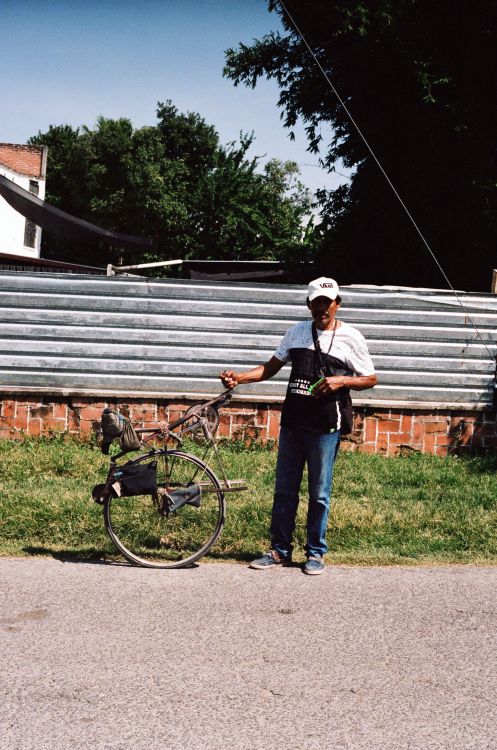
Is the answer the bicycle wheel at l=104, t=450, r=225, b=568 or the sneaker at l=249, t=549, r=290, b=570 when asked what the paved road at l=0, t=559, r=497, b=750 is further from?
the bicycle wheel at l=104, t=450, r=225, b=568

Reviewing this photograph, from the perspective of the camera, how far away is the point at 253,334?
9609 millimetres

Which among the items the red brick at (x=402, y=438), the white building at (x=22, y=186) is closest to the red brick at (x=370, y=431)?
the red brick at (x=402, y=438)

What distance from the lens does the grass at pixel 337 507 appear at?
6.30 m

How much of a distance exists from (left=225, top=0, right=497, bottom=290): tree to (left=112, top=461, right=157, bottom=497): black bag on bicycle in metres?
12.6

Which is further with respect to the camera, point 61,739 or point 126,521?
point 126,521

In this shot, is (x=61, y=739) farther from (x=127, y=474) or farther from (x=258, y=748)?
(x=127, y=474)

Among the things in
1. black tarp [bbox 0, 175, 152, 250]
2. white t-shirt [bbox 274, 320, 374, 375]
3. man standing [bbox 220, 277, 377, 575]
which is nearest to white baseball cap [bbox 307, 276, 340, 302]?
man standing [bbox 220, 277, 377, 575]

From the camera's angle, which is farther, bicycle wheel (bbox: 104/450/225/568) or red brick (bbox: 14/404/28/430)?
red brick (bbox: 14/404/28/430)

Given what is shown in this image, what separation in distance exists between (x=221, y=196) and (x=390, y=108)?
29.2 metres

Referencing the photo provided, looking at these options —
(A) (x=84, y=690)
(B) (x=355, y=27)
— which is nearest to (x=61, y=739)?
(A) (x=84, y=690)

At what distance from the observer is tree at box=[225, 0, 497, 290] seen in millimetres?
16844

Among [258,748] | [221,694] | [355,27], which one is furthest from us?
[355,27]

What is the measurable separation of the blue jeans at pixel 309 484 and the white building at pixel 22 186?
1184 inches

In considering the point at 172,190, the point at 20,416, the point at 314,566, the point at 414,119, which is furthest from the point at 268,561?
the point at 172,190
